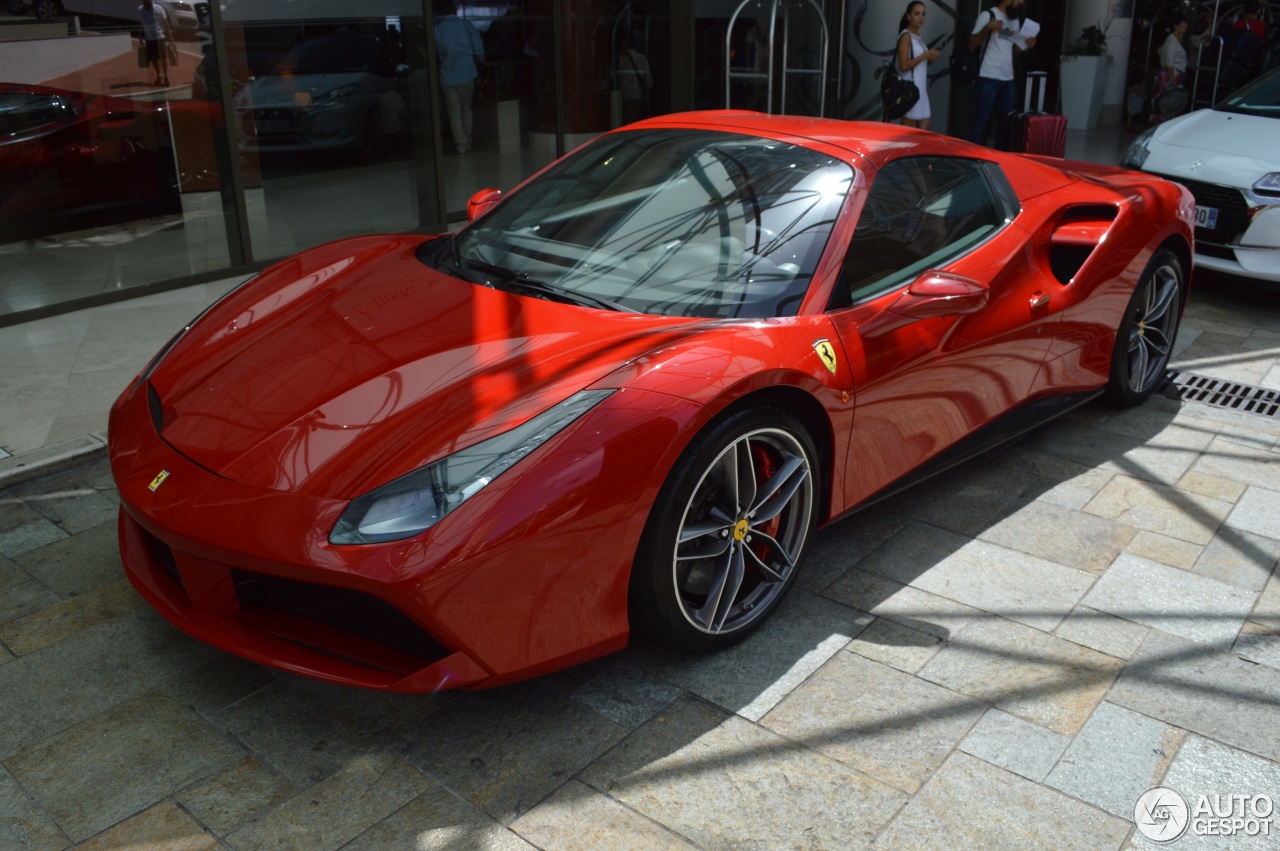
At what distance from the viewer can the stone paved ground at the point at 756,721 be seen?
2438mm

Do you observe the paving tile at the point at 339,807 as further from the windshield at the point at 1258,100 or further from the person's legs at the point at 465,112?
the windshield at the point at 1258,100

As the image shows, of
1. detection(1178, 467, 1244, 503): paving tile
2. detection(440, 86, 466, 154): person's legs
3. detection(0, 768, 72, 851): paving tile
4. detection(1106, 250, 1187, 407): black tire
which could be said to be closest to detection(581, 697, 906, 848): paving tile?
detection(0, 768, 72, 851): paving tile

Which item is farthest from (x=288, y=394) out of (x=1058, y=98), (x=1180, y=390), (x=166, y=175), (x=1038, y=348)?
(x=1058, y=98)

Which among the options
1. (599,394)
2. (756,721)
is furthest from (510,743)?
(599,394)

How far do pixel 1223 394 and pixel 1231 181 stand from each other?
190cm

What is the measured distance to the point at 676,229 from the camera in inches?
134

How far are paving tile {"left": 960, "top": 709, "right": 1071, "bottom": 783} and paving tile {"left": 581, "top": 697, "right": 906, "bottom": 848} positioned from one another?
0.30m

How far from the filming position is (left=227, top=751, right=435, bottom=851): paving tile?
2.37 meters

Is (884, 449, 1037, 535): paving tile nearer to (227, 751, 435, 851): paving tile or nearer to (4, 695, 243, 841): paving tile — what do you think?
(227, 751, 435, 851): paving tile

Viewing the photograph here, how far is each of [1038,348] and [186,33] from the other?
17.7ft

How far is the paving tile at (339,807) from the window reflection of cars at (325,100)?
18.3ft

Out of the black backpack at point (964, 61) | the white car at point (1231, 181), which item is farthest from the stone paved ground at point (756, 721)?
the black backpack at point (964, 61)

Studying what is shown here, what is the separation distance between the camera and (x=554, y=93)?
9164mm
